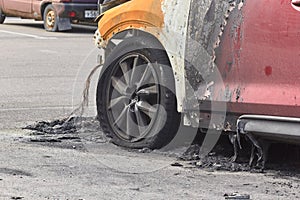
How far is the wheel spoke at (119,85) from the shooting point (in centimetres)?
686

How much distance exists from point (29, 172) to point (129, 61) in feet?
4.71

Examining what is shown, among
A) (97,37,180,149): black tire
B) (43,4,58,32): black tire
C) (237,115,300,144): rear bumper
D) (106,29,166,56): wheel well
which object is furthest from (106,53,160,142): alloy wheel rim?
(43,4,58,32): black tire

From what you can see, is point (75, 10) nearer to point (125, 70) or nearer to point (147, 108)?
point (125, 70)

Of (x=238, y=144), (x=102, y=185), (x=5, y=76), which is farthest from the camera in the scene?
(x=5, y=76)

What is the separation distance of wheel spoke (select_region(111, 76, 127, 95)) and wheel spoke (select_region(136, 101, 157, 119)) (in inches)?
8.5

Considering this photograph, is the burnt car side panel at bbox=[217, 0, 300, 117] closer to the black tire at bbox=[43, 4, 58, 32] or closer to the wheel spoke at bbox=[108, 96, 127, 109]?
the wheel spoke at bbox=[108, 96, 127, 109]

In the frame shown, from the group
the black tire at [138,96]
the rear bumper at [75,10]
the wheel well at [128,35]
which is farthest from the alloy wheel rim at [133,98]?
the rear bumper at [75,10]

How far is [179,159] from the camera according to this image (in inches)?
254

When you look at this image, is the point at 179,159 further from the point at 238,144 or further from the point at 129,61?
the point at 129,61

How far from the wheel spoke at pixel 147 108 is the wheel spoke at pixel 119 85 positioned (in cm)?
22

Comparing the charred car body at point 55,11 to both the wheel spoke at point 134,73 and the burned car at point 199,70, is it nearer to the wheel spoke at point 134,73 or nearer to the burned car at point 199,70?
the burned car at point 199,70

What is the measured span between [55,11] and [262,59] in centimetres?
1431

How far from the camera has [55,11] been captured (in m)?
19.7

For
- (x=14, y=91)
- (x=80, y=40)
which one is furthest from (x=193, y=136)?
(x=80, y=40)
